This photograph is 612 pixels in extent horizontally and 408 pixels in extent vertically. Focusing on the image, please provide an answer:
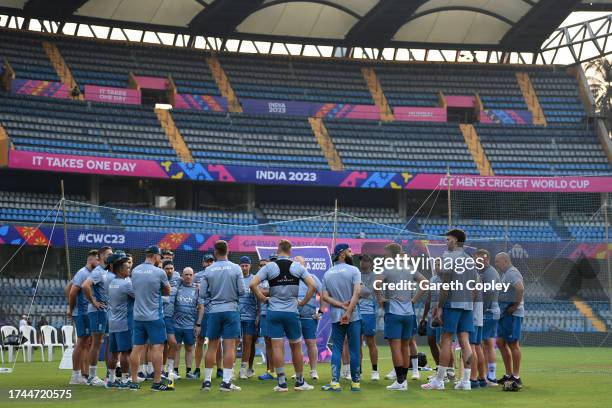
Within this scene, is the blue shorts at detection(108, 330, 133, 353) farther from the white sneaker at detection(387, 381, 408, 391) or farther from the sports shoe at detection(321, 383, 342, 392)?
the white sneaker at detection(387, 381, 408, 391)

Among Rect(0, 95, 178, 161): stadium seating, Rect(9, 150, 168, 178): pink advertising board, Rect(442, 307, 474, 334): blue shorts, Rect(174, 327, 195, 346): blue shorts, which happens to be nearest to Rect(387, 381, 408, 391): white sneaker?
Rect(442, 307, 474, 334): blue shorts

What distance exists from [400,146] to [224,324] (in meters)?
33.3

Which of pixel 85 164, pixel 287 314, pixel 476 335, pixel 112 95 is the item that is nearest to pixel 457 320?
pixel 476 335

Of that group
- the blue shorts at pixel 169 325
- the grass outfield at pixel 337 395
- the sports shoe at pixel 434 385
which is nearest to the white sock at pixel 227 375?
the grass outfield at pixel 337 395

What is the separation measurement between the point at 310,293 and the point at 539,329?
65.7 ft

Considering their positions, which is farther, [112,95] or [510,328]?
[112,95]

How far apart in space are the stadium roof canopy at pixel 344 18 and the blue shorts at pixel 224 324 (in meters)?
29.6

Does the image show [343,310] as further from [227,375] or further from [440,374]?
[227,375]

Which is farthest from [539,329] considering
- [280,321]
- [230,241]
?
[280,321]

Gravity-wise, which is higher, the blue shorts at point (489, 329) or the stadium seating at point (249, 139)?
the stadium seating at point (249, 139)

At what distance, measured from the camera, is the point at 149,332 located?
14711mm

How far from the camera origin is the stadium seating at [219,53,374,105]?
4922 centimetres

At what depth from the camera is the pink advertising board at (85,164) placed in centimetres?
3947

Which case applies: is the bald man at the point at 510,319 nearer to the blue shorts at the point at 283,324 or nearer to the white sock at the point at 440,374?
the white sock at the point at 440,374
